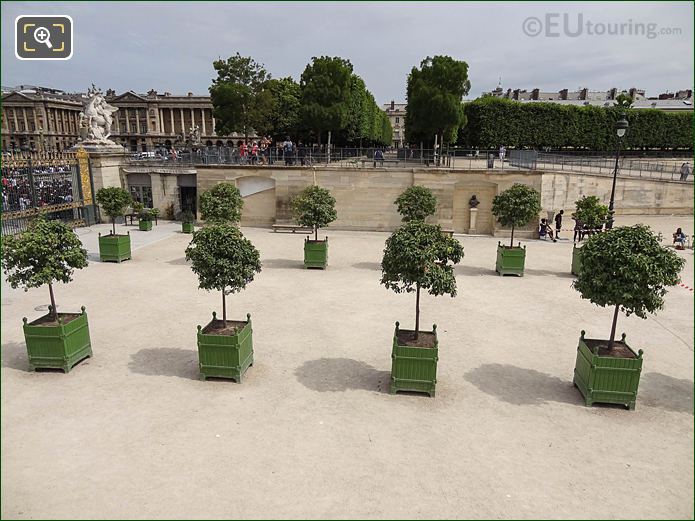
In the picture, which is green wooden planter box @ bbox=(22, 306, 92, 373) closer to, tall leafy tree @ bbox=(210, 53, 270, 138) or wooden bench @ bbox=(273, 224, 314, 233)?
wooden bench @ bbox=(273, 224, 314, 233)

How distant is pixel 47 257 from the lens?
1018cm

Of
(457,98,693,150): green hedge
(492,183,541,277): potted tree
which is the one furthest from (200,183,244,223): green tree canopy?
(457,98,693,150): green hedge

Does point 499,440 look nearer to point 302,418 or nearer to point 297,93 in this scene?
point 302,418

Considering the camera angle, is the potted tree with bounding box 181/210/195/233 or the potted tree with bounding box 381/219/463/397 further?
the potted tree with bounding box 181/210/195/233

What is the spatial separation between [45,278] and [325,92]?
2683 cm

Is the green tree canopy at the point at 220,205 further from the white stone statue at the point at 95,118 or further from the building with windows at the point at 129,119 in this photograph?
the building with windows at the point at 129,119

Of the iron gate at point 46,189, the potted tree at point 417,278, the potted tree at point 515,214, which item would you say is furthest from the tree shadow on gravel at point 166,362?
the iron gate at point 46,189

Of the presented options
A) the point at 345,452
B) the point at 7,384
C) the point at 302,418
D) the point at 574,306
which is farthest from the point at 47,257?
the point at 574,306

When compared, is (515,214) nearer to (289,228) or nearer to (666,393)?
(666,393)

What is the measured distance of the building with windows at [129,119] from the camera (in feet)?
296

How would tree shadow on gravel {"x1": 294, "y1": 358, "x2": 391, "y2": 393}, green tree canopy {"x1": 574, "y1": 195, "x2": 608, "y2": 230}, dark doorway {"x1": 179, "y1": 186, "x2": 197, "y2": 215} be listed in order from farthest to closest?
dark doorway {"x1": 179, "y1": 186, "x2": 197, "y2": 215} → green tree canopy {"x1": 574, "y1": 195, "x2": 608, "y2": 230} → tree shadow on gravel {"x1": 294, "y1": 358, "x2": 391, "y2": 393}

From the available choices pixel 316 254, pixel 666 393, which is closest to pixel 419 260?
pixel 666 393

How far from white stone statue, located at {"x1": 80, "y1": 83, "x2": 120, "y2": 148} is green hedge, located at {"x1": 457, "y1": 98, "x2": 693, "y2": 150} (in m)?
34.3

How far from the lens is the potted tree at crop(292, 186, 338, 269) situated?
1891cm
